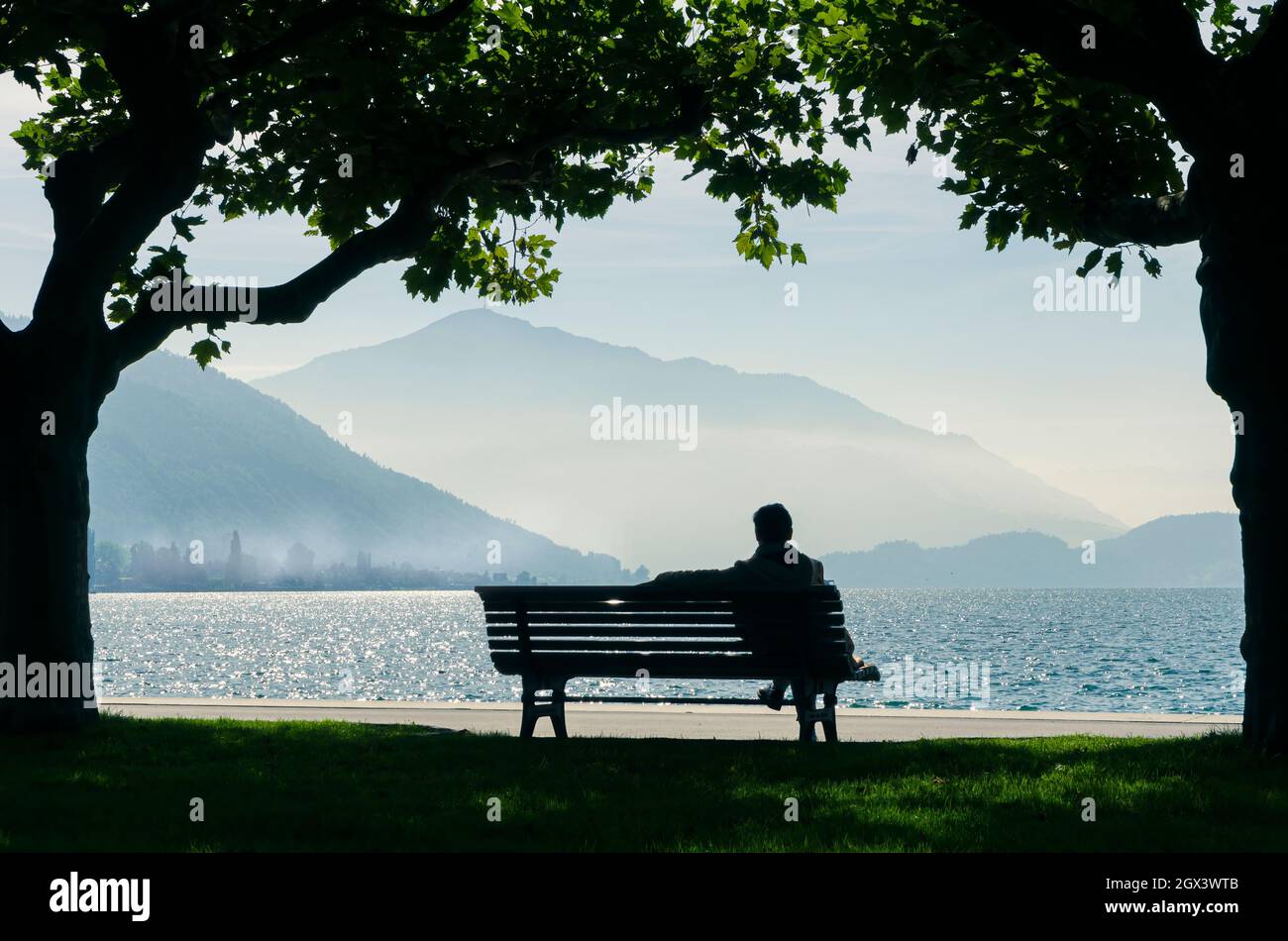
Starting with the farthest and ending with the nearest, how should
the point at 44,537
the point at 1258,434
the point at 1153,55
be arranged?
1. the point at 44,537
2. the point at 1153,55
3. the point at 1258,434

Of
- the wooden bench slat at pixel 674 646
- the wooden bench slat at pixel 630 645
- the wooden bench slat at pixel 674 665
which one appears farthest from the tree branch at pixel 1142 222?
the wooden bench slat at pixel 630 645

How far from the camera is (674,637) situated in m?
9.00

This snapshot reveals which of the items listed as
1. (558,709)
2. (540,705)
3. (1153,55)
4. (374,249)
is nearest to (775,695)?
(558,709)

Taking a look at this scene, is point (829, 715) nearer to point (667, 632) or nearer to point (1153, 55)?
point (667, 632)

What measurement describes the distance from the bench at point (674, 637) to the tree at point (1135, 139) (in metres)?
2.63

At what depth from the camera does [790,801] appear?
6.11 meters

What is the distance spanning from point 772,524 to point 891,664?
7056 centimetres

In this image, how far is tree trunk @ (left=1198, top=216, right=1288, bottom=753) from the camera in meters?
7.81

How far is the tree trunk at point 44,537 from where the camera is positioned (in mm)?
9773

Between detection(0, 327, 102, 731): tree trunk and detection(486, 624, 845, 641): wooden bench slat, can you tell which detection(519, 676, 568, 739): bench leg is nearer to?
detection(486, 624, 845, 641): wooden bench slat

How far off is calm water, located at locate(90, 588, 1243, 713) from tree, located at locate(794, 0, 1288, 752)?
29.9 m
